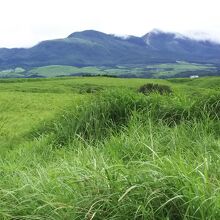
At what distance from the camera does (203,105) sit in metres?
13.9

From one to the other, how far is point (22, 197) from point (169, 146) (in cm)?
345

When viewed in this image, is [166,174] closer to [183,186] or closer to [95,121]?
[183,186]

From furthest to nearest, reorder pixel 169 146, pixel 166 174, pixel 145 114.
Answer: pixel 145 114
pixel 169 146
pixel 166 174

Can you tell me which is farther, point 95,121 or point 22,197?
point 95,121

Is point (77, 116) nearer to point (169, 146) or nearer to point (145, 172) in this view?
point (169, 146)

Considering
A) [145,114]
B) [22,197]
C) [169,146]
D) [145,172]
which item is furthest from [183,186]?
[145,114]

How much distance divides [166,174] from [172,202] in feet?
1.79

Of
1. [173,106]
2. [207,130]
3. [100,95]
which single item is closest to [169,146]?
[207,130]

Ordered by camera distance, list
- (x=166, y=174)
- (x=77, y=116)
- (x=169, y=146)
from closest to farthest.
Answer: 1. (x=166, y=174)
2. (x=169, y=146)
3. (x=77, y=116)

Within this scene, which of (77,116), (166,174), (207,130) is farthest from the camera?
(77,116)

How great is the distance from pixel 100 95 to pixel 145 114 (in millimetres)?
2181

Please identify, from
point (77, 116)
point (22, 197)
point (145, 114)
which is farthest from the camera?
point (77, 116)

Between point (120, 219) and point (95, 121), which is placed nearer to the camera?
point (120, 219)

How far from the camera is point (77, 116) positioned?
14516 mm
